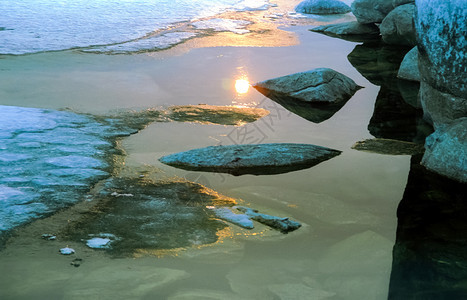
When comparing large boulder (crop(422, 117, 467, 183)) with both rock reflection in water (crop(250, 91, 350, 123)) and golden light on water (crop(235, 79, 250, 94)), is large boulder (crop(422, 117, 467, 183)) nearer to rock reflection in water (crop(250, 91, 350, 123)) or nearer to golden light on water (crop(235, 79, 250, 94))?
rock reflection in water (crop(250, 91, 350, 123))

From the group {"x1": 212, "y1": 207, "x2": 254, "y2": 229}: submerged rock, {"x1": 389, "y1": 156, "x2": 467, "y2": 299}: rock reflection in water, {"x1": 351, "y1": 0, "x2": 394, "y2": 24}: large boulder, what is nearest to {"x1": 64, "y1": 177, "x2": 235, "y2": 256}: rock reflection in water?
{"x1": 212, "y1": 207, "x2": 254, "y2": 229}: submerged rock

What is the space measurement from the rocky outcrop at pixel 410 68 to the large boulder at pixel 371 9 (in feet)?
7.78

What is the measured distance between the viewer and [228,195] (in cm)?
329

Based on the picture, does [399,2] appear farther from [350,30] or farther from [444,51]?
[444,51]

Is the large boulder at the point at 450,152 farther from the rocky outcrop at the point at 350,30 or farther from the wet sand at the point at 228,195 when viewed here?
the rocky outcrop at the point at 350,30

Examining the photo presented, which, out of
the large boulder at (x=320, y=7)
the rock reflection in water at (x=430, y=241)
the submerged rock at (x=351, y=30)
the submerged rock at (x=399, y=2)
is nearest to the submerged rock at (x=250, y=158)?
the rock reflection in water at (x=430, y=241)

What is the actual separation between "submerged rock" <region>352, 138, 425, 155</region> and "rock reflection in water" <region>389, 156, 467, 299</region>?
1.02 ft

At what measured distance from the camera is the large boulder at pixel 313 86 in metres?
5.20

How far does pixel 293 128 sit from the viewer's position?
4.45 m

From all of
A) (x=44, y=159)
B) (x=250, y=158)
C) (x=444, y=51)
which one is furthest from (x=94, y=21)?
(x=444, y=51)

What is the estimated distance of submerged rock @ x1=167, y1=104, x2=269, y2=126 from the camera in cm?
454

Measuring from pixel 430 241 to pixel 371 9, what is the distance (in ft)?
20.6

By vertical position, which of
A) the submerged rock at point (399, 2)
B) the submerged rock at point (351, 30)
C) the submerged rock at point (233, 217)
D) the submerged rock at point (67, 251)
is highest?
the submerged rock at point (399, 2)

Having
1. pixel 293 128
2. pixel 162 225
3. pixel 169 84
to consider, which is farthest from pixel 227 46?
pixel 162 225
